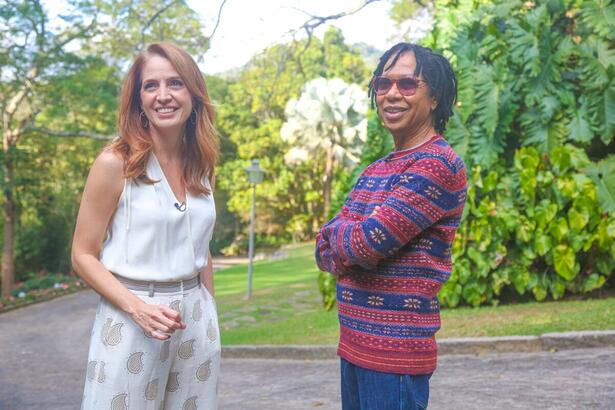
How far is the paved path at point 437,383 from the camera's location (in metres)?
5.17

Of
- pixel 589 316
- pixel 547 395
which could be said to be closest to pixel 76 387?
pixel 547 395

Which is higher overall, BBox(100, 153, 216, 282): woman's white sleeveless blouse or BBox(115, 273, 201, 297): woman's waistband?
BBox(100, 153, 216, 282): woman's white sleeveless blouse

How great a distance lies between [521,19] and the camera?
30.8 ft

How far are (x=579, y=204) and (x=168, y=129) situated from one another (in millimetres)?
7390

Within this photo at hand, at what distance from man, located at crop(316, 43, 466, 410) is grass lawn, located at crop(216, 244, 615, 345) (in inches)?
211

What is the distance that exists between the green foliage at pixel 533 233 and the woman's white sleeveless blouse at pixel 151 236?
7.33 m

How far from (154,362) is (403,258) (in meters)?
0.83

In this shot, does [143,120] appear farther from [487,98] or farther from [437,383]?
[487,98]

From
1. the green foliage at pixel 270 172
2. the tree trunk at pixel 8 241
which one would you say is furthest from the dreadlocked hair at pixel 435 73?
the green foliage at pixel 270 172

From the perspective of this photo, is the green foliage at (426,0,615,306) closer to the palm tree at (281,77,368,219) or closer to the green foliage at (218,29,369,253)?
the palm tree at (281,77,368,219)

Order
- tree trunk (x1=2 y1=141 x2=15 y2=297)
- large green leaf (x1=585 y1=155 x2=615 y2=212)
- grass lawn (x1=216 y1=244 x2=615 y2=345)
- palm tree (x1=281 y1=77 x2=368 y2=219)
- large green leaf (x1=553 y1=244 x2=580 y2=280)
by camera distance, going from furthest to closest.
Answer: palm tree (x1=281 y1=77 x2=368 y2=219) < tree trunk (x1=2 y1=141 x2=15 y2=297) < large green leaf (x1=553 y1=244 x2=580 y2=280) < large green leaf (x1=585 y1=155 x2=615 y2=212) < grass lawn (x1=216 y1=244 x2=615 y2=345)

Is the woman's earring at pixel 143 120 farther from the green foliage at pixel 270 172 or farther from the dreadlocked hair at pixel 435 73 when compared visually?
the green foliage at pixel 270 172

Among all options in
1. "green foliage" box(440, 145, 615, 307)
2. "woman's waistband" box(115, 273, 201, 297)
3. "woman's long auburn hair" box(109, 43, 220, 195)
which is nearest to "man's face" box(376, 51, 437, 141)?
"woman's long auburn hair" box(109, 43, 220, 195)

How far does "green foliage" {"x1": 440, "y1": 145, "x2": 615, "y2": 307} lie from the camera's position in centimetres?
879
